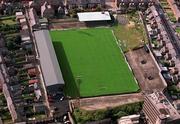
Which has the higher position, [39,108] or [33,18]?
[33,18]

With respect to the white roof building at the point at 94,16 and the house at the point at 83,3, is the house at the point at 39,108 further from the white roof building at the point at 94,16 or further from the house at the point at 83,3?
the house at the point at 83,3

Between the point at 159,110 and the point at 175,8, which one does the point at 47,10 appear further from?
the point at 159,110

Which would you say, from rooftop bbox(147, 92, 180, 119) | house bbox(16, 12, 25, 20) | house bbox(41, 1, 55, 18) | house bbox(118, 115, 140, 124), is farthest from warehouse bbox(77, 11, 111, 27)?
house bbox(118, 115, 140, 124)

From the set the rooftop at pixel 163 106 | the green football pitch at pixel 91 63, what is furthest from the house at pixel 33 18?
the rooftop at pixel 163 106

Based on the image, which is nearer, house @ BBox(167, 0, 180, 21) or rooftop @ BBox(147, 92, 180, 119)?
rooftop @ BBox(147, 92, 180, 119)

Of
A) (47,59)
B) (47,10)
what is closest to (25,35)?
(47,10)

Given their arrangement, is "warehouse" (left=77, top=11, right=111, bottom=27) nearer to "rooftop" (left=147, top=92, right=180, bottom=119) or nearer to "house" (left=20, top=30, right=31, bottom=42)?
"house" (left=20, top=30, right=31, bottom=42)

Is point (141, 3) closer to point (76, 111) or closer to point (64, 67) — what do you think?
point (64, 67)
